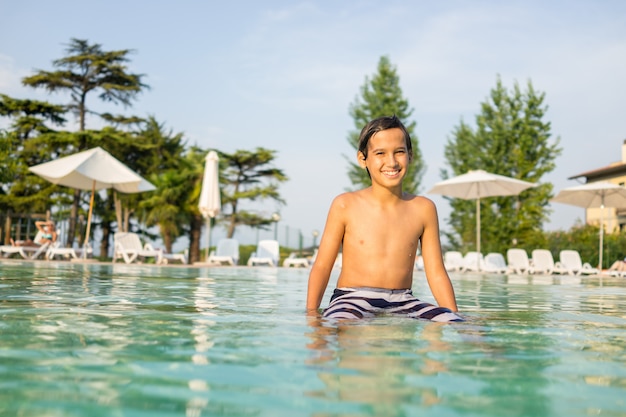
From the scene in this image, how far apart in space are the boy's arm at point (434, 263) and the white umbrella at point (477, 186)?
16.0 meters

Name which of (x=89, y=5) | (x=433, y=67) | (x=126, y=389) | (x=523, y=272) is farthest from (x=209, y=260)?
(x=126, y=389)

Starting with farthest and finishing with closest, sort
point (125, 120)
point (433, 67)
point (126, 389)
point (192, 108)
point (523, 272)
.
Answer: point (192, 108)
point (125, 120)
point (433, 67)
point (523, 272)
point (126, 389)

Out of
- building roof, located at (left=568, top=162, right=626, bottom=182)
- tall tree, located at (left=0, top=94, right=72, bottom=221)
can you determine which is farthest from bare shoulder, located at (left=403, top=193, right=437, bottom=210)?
building roof, located at (left=568, top=162, right=626, bottom=182)

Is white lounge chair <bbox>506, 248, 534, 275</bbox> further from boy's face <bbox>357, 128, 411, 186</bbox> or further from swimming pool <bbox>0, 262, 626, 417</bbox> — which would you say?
boy's face <bbox>357, 128, 411, 186</bbox>

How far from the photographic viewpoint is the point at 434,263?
3.73 meters

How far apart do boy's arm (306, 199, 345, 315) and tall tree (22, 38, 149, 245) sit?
28668 mm

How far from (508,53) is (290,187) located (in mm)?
13211

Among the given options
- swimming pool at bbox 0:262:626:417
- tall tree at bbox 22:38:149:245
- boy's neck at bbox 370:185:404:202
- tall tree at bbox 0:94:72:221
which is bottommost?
swimming pool at bbox 0:262:626:417

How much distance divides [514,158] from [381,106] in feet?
24.0

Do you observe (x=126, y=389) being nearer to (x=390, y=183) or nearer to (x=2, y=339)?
(x=2, y=339)

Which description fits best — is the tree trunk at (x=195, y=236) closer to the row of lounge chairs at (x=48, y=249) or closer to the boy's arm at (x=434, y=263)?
the row of lounge chairs at (x=48, y=249)

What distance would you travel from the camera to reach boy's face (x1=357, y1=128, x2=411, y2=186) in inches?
140

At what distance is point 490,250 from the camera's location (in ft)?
82.9

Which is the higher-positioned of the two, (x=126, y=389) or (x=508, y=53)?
(x=508, y=53)
